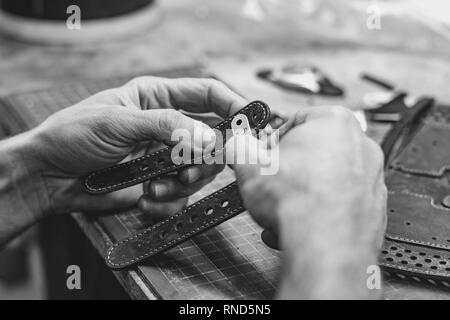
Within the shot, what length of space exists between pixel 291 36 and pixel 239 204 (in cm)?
110

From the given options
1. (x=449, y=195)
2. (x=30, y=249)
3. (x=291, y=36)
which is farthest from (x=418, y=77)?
(x=30, y=249)

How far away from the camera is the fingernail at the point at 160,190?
43.8 inches

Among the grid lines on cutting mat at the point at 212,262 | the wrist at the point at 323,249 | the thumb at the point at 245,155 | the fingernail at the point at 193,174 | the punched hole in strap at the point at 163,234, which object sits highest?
the thumb at the point at 245,155

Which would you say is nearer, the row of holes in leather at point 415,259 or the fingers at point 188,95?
the row of holes in leather at point 415,259

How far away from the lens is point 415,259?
3.39ft

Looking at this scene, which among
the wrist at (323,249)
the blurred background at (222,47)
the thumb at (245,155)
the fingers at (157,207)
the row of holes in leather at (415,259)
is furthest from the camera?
the blurred background at (222,47)

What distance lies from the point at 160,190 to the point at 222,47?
2.94ft

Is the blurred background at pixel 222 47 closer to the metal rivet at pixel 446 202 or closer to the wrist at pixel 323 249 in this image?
the metal rivet at pixel 446 202

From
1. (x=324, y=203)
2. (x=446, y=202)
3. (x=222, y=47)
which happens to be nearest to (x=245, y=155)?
(x=324, y=203)

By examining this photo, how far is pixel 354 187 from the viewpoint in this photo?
0.88 meters

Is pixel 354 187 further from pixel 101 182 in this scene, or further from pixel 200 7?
pixel 200 7

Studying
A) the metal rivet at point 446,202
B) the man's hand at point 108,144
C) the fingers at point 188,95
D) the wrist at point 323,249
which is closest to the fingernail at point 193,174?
the man's hand at point 108,144

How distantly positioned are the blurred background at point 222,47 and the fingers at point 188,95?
36cm

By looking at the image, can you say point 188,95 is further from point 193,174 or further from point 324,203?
point 324,203
